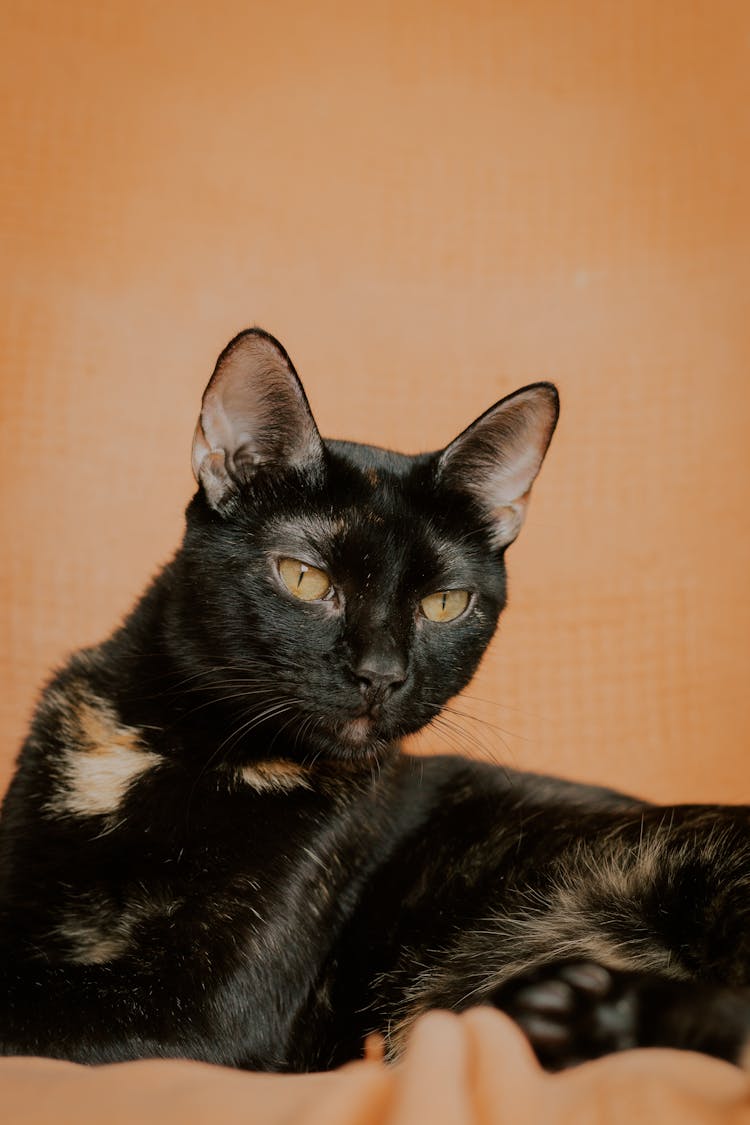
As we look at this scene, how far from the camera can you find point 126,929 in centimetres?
115

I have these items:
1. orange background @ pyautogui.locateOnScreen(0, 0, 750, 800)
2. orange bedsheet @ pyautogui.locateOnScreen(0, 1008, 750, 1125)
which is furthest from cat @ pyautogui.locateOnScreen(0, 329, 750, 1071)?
orange background @ pyautogui.locateOnScreen(0, 0, 750, 800)

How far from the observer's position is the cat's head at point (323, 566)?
3.89 ft

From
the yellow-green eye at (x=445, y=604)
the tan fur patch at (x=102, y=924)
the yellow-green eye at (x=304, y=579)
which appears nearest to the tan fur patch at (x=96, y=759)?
the tan fur patch at (x=102, y=924)

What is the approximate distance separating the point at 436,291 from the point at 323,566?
87cm

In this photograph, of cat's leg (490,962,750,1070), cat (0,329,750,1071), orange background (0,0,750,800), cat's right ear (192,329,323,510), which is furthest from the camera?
orange background (0,0,750,800)

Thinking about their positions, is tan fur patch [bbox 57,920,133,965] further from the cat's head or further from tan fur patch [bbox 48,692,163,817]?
the cat's head

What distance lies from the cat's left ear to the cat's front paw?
25.0 inches

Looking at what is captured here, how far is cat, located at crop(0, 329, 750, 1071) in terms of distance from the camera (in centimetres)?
111

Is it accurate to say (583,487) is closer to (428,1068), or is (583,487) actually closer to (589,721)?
(589,721)

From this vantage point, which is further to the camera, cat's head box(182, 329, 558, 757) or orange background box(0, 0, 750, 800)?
orange background box(0, 0, 750, 800)

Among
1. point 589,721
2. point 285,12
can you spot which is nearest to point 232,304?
point 285,12

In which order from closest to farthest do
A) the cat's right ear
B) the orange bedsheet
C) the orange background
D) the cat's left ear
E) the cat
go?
1. the orange bedsheet
2. the cat
3. the cat's right ear
4. the cat's left ear
5. the orange background

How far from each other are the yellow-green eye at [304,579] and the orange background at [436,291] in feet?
2.13

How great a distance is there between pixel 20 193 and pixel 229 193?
35 centimetres
